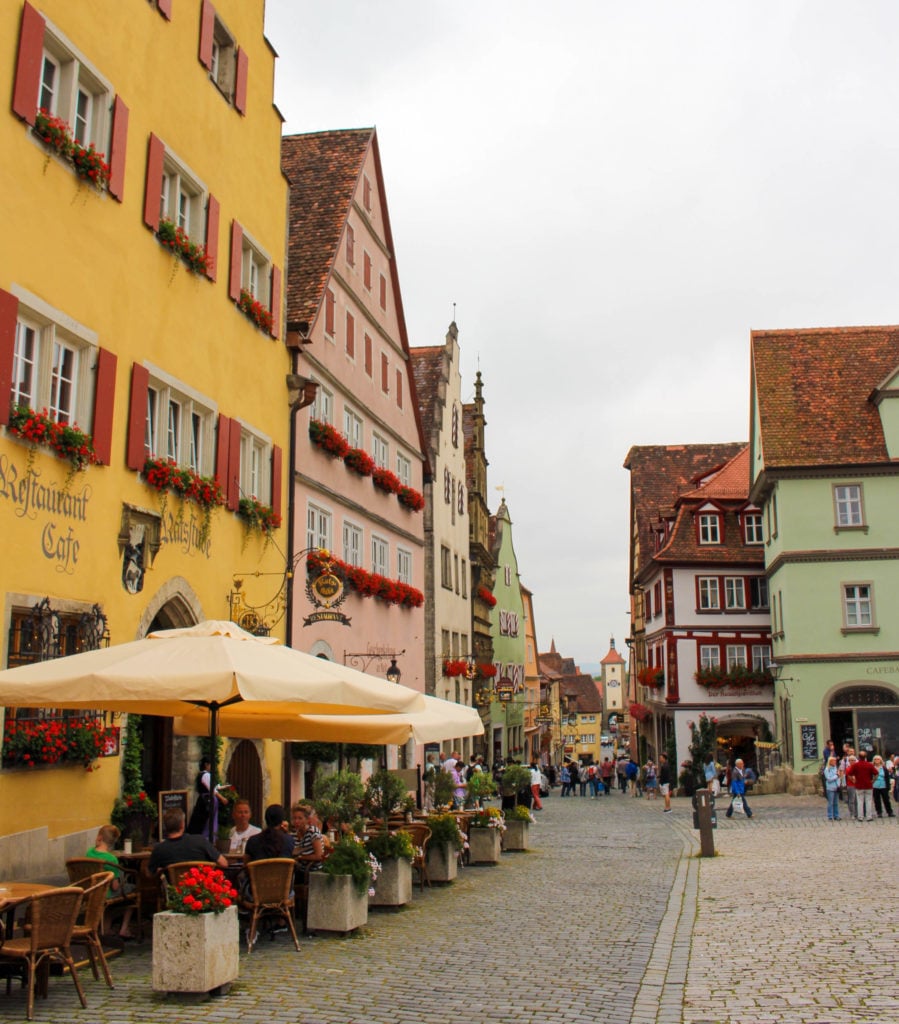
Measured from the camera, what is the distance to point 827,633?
36031 mm

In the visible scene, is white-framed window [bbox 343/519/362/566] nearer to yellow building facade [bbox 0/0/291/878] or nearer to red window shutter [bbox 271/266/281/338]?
yellow building facade [bbox 0/0/291/878]

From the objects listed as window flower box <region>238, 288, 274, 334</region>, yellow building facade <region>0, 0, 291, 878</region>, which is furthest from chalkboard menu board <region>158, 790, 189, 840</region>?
window flower box <region>238, 288, 274, 334</region>

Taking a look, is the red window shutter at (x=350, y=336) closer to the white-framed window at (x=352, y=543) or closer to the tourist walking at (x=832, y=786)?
the white-framed window at (x=352, y=543)

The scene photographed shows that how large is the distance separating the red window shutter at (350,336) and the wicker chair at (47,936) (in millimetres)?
17694

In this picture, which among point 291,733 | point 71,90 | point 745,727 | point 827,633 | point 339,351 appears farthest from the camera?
point 745,727

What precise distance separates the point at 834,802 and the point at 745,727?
1685cm

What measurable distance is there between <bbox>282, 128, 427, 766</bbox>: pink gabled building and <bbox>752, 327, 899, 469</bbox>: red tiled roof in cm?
1365

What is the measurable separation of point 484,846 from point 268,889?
25.8 feet

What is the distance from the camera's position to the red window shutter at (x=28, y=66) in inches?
460

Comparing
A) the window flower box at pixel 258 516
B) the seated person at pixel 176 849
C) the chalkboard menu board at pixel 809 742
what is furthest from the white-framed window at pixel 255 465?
the chalkboard menu board at pixel 809 742

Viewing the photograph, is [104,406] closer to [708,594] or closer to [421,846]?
[421,846]

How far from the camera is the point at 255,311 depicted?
61.1 feet

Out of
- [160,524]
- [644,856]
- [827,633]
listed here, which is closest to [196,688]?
[160,524]

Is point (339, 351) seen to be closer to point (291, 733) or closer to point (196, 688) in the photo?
point (291, 733)
